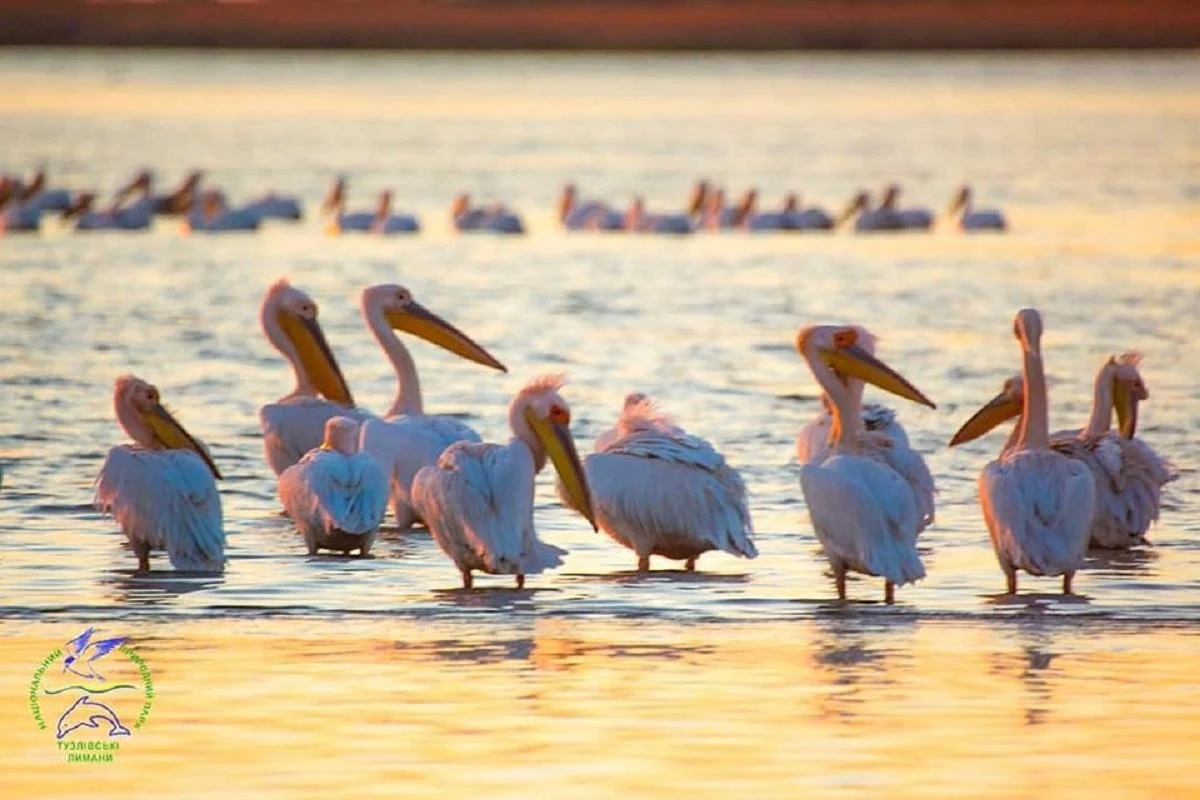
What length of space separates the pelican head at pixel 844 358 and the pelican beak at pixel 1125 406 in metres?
0.99

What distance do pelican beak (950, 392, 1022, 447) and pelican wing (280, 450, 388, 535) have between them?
2162 mm

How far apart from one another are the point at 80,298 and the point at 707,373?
5.94 m

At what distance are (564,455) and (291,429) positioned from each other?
1.78m

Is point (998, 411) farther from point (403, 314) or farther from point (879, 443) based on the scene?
point (403, 314)

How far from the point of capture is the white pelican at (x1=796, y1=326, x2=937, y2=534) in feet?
30.3

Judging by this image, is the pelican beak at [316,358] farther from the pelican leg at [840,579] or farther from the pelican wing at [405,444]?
the pelican leg at [840,579]

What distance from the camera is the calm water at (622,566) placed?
6.62m

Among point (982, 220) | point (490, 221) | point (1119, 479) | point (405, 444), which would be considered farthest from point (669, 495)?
point (490, 221)

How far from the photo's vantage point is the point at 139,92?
7819 centimetres

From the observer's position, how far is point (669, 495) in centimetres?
910

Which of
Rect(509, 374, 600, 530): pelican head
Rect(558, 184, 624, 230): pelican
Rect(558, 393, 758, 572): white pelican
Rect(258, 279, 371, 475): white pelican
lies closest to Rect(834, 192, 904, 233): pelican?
Rect(558, 184, 624, 230): pelican

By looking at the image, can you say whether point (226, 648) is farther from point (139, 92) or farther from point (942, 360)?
point (139, 92)

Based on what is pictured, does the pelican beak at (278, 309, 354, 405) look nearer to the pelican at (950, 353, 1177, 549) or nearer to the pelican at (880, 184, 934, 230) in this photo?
the pelican at (950, 353, 1177, 549)

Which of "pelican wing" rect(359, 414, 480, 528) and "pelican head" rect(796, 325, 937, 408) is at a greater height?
"pelican head" rect(796, 325, 937, 408)
